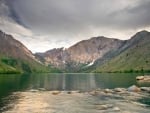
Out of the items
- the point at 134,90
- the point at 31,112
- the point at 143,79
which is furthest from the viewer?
the point at 143,79

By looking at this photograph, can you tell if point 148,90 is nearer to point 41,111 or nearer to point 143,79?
point 41,111

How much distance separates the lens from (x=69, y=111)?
49.0 metres

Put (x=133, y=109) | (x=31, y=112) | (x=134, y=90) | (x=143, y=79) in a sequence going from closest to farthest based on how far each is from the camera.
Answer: (x=31, y=112) → (x=133, y=109) → (x=134, y=90) → (x=143, y=79)

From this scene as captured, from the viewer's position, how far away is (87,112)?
48.0 m

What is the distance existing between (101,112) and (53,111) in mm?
9293

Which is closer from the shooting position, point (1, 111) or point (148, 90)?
point (1, 111)

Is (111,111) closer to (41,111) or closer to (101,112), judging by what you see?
(101,112)

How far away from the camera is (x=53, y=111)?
48.6 meters

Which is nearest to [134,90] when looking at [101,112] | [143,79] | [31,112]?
[101,112]

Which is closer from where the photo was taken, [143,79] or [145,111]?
[145,111]

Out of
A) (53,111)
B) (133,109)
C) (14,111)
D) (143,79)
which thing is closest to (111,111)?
(133,109)

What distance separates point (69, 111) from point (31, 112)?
291 inches

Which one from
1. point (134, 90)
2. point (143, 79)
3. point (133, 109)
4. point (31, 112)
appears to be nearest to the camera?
point (31, 112)

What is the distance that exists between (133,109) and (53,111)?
653 inches
